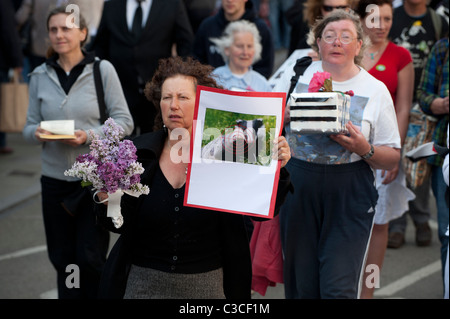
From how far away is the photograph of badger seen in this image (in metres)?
3.14

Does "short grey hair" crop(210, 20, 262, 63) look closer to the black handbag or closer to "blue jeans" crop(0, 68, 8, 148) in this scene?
"blue jeans" crop(0, 68, 8, 148)

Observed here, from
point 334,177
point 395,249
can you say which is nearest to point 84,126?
point 334,177

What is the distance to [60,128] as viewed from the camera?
4582 millimetres

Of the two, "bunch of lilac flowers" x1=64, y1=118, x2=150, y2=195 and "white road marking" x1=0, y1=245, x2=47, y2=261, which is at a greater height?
"bunch of lilac flowers" x1=64, y1=118, x2=150, y2=195

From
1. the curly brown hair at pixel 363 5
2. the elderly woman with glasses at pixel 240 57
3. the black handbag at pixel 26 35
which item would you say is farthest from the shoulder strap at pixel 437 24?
the black handbag at pixel 26 35

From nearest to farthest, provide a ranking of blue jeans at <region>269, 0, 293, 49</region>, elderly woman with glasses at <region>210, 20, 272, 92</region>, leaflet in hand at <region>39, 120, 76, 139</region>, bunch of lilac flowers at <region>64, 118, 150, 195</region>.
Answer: bunch of lilac flowers at <region>64, 118, 150, 195</region> < leaflet in hand at <region>39, 120, 76, 139</region> < elderly woman with glasses at <region>210, 20, 272, 92</region> < blue jeans at <region>269, 0, 293, 49</region>

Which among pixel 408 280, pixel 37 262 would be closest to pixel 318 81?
pixel 408 280

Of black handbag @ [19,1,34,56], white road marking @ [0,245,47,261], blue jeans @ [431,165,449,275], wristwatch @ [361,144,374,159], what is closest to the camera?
wristwatch @ [361,144,374,159]

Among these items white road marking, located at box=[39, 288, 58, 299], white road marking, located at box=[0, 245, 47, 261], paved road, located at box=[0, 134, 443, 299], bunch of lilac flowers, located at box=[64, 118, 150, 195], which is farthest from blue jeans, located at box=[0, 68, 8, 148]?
bunch of lilac flowers, located at box=[64, 118, 150, 195]

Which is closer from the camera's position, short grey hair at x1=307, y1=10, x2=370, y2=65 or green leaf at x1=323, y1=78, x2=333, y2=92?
A: green leaf at x1=323, y1=78, x2=333, y2=92

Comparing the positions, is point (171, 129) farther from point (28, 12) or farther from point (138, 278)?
point (28, 12)

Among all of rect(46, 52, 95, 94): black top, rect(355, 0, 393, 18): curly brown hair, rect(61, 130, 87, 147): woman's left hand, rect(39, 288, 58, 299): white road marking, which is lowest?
rect(39, 288, 58, 299): white road marking

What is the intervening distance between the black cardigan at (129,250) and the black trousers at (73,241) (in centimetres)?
122

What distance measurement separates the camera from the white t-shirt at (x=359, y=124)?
4027 mm
